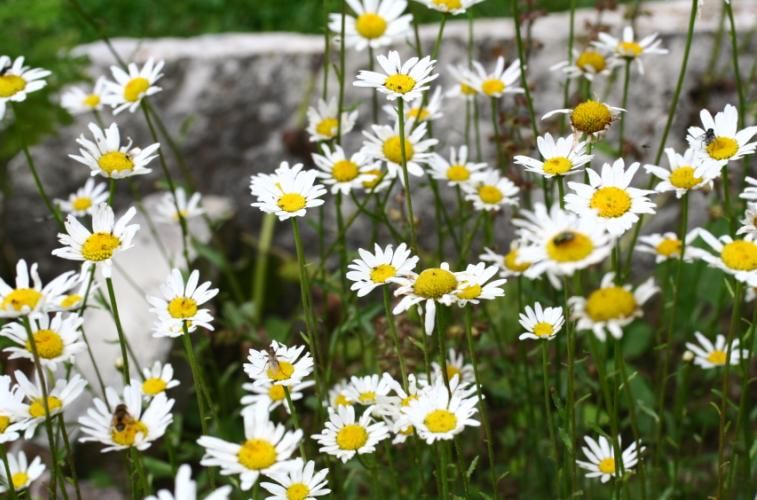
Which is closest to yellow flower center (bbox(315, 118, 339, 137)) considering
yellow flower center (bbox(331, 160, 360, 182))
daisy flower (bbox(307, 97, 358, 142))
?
daisy flower (bbox(307, 97, 358, 142))

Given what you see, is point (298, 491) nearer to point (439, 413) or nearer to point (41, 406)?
point (439, 413)

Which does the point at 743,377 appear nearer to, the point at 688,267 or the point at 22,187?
the point at 688,267

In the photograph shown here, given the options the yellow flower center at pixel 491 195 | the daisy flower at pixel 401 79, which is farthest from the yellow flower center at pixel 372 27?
the daisy flower at pixel 401 79

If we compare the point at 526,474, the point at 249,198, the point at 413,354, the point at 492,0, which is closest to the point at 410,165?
the point at 413,354

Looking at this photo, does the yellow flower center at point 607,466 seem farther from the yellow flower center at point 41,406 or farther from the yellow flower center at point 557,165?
the yellow flower center at point 41,406

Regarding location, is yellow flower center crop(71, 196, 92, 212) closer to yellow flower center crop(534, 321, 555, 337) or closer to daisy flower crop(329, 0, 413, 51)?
daisy flower crop(329, 0, 413, 51)

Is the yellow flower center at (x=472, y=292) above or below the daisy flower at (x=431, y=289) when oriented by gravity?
below
